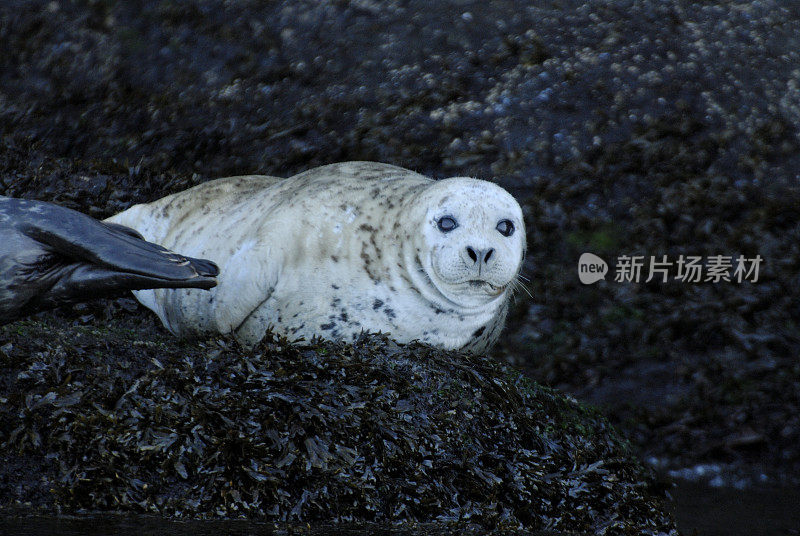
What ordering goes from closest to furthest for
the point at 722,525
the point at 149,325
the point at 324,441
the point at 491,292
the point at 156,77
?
the point at 324,441, the point at 722,525, the point at 491,292, the point at 149,325, the point at 156,77

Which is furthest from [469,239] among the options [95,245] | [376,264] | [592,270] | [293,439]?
[592,270]

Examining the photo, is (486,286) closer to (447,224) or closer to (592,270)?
(447,224)

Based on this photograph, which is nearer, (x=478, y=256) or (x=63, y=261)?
(x=63, y=261)

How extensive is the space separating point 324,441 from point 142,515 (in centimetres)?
70

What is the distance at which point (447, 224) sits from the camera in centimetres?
450

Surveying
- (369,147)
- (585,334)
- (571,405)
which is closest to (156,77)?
(369,147)

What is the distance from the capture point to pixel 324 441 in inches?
145

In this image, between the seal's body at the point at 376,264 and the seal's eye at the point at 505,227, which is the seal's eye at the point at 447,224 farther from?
the seal's eye at the point at 505,227

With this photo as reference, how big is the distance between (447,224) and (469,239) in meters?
0.13

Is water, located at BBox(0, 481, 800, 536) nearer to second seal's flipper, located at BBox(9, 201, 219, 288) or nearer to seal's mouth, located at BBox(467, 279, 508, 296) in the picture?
second seal's flipper, located at BBox(9, 201, 219, 288)

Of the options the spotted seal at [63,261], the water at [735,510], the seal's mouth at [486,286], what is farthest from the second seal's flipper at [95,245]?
the water at [735,510]

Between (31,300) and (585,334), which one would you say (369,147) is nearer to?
(585,334)

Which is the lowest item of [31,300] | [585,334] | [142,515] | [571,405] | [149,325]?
[585,334]

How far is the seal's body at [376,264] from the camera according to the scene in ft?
14.8
